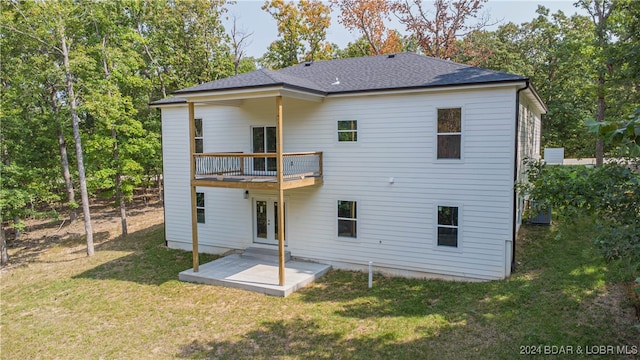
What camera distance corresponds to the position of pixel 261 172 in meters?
13.2

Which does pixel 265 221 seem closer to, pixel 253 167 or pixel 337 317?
pixel 253 167

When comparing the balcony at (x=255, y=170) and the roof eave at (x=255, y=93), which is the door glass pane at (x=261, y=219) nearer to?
the balcony at (x=255, y=170)

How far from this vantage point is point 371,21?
27.6 m

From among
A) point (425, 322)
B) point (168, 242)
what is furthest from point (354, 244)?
point (168, 242)

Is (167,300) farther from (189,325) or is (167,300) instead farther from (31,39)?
(31,39)

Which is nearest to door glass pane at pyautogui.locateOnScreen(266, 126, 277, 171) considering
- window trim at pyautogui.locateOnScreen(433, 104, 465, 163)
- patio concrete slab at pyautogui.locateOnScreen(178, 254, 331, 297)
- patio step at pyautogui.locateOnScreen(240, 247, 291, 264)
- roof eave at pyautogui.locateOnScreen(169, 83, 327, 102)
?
roof eave at pyautogui.locateOnScreen(169, 83, 327, 102)

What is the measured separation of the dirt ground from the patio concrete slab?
30.6ft

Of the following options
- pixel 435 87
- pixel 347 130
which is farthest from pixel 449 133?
pixel 347 130

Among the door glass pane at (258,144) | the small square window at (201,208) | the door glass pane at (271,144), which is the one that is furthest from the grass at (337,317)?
the door glass pane at (258,144)

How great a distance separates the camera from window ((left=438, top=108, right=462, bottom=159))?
35.0ft

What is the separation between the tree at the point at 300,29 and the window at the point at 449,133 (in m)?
20.2

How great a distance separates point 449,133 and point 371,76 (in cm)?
335

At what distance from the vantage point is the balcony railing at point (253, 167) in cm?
1169

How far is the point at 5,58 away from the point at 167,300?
16.2 meters
